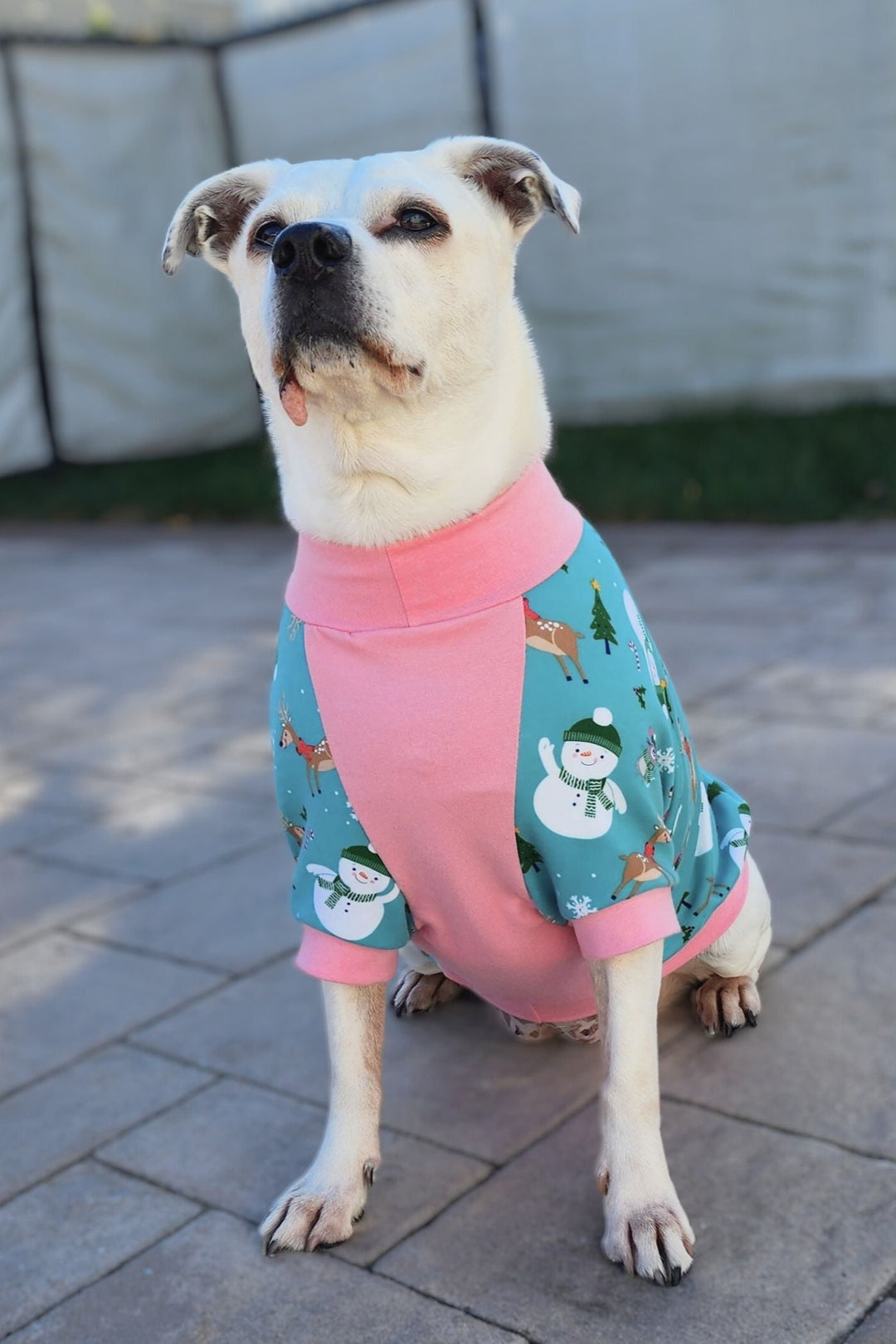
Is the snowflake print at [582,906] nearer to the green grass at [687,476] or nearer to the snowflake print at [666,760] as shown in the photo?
the snowflake print at [666,760]

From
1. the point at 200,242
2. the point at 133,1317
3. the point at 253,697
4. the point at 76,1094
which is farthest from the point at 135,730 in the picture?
the point at 133,1317

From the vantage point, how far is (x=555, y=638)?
78.9 inches

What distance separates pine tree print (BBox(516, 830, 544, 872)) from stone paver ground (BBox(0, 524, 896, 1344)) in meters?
0.55

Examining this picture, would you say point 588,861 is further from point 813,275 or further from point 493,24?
point 493,24

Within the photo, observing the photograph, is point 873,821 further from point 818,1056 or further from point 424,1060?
point 424,1060

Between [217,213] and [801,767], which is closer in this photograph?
[217,213]

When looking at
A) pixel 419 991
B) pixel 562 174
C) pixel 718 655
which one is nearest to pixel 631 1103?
pixel 419 991

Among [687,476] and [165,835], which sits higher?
[165,835]

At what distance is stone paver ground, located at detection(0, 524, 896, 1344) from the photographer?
6.47 feet

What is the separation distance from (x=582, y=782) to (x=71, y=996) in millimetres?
1532

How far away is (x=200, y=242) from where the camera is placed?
243cm

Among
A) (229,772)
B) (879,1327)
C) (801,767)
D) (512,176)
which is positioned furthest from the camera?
(229,772)

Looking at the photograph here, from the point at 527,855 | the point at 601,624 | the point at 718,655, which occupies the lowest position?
the point at 718,655

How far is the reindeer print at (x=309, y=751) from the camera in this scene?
2076mm
